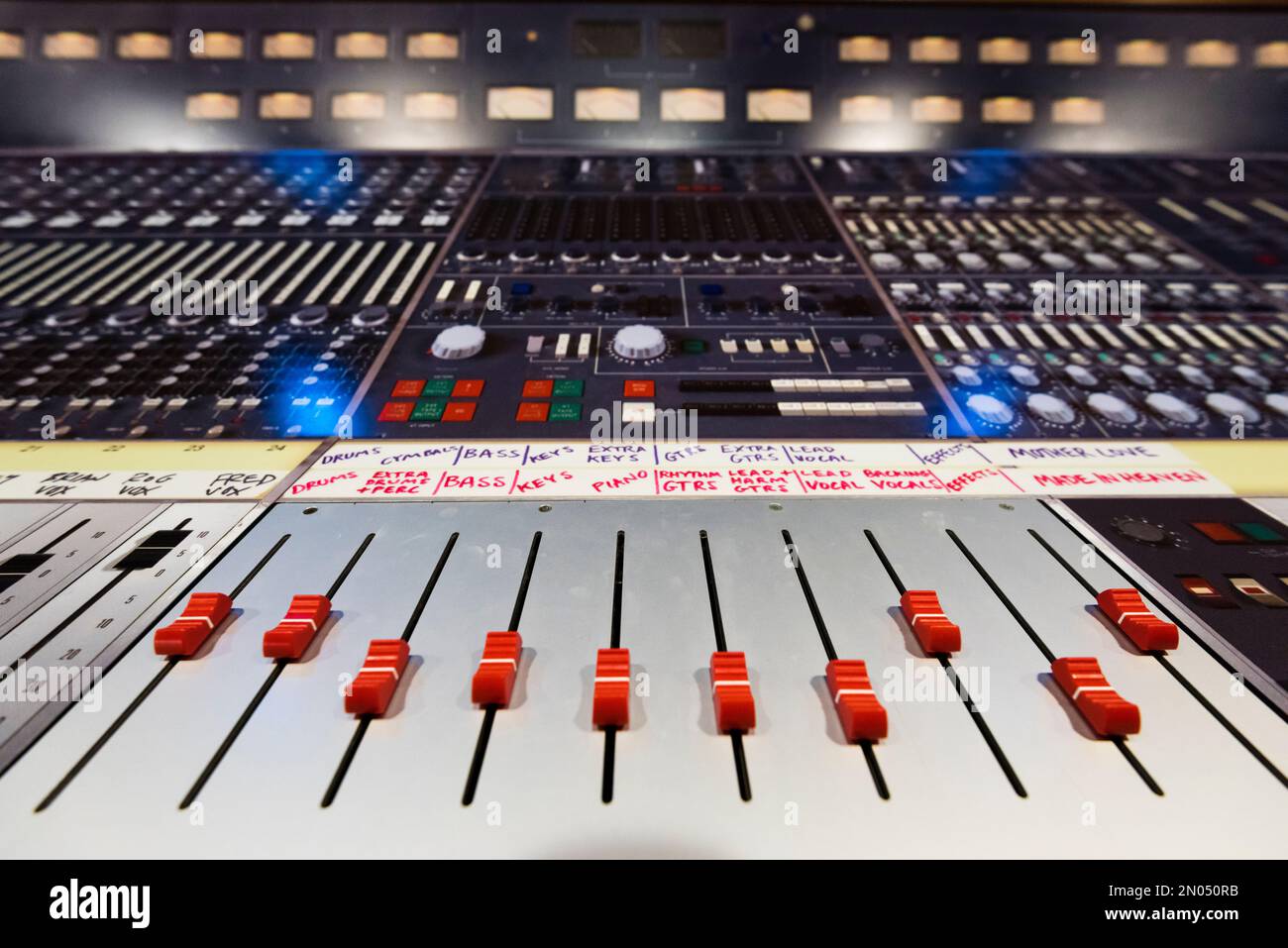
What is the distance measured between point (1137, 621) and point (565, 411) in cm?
102

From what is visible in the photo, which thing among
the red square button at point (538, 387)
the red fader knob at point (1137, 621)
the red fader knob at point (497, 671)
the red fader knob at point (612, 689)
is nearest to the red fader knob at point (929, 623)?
the red fader knob at point (1137, 621)

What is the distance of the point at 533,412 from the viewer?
1485 millimetres

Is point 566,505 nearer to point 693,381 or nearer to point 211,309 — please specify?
point 693,381

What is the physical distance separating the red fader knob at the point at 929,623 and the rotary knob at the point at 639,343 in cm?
88

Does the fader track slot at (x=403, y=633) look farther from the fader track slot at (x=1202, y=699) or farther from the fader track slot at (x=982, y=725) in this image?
the fader track slot at (x=1202, y=699)

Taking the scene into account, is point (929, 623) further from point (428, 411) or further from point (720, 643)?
point (428, 411)

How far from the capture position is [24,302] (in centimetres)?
185

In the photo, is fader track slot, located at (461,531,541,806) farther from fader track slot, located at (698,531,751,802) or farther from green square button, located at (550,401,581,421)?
green square button, located at (550,401,581,421)

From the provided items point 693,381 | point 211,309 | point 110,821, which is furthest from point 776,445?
point 211,309

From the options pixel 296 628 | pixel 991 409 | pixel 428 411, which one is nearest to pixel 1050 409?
pixel 991 409

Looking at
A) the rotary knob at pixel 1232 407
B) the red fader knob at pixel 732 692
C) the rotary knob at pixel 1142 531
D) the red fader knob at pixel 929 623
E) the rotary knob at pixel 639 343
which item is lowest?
the red fader knob at pixel 732 692

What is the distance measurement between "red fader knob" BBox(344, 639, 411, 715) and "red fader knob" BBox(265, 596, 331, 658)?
3.7 inches

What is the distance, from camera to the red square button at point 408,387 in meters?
1.53
